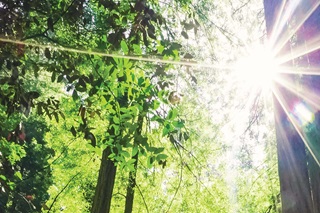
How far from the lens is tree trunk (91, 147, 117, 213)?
787cm

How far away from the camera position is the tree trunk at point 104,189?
25.8 feet

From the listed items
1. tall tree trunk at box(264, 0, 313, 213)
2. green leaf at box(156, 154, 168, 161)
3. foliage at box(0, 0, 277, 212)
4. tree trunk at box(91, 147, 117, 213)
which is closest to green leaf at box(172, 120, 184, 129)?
foliage at box(0, 0, 277, 212)

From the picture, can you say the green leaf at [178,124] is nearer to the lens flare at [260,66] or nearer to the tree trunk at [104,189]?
the lens flare at [260,66]

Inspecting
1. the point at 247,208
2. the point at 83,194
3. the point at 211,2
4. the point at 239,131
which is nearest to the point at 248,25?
the point at 211,2

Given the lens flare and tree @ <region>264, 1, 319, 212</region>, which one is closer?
tree @ <region>264, 1, 319, 212</region>

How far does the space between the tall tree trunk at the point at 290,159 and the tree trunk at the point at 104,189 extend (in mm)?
5794

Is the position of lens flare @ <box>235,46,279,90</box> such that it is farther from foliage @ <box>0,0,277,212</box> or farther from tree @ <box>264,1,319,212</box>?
foliage @ <box>0,0,277,212</box>

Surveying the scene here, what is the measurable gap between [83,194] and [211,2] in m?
A: 12.5

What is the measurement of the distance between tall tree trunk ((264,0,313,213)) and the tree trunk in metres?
5.79

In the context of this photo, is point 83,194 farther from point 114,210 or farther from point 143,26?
point 143,26

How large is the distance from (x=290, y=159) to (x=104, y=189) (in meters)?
6.33

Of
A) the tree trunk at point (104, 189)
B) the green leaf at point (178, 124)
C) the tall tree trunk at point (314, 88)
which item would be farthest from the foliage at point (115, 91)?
the tall tree trunk at point (314, 88)

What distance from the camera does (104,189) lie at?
802cm

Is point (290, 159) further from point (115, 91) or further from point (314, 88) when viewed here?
point (115, 91)
